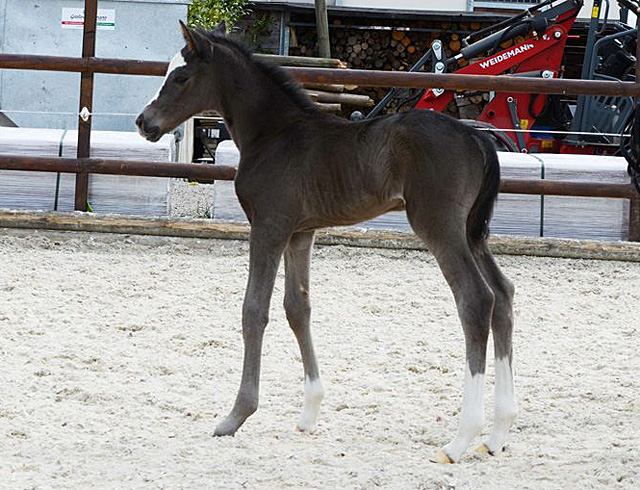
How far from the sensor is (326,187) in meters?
3.62

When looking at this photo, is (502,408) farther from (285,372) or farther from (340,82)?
(340,82)

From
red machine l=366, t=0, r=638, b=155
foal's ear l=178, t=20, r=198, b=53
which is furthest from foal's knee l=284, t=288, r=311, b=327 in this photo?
red machine l=366, t=0, r=638, b=155

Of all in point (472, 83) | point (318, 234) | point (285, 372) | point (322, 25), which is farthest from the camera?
point (322, 25)

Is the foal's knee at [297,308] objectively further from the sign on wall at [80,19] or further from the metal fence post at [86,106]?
the sign on wall at [80,19]

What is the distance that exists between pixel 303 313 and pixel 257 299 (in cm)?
26

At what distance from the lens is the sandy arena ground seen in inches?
125

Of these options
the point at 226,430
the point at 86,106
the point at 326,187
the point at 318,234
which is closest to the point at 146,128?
the point at 326,187

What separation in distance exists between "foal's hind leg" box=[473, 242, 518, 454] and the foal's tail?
0.42ft

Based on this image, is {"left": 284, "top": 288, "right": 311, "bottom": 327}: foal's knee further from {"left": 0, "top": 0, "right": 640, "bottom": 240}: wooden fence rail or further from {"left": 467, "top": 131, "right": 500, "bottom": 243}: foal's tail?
{"left": 0, "top": 0, "right": 640, "bottom": 240}: wooden fence rail

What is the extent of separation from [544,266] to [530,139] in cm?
458

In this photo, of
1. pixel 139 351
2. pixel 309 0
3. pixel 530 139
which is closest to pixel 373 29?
pixel 309 0

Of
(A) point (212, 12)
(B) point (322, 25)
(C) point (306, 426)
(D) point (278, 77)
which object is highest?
(B) point (322, 25)

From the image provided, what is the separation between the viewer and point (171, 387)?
425 cm

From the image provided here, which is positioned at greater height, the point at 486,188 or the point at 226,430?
the point at 486,188
